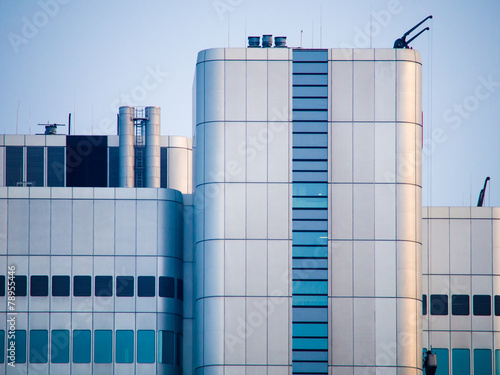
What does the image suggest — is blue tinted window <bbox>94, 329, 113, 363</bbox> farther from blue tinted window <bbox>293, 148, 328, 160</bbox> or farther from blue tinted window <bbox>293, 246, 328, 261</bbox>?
blue tinted window <bbox>293, 148, 328, 160</bbox>

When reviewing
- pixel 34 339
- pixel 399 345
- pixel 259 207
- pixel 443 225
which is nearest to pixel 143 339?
pixel 34 339

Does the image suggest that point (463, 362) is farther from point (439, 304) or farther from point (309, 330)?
point (309, 330)

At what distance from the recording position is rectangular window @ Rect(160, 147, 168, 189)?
85750 millimetres

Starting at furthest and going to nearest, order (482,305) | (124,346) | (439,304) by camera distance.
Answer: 1. (439,304)
2. (482,305)
3. (124,346)

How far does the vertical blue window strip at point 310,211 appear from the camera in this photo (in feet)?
221

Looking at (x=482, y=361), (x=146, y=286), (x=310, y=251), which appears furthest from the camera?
(x=482, y=361)

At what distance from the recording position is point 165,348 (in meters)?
69.4

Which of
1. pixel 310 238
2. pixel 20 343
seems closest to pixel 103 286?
pixel 20 343

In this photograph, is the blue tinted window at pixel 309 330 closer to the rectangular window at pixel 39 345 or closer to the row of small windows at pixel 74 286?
the row of small windows at pixel 74 286

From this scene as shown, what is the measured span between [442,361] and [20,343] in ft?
90.7

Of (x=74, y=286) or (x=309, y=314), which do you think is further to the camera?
(x=74, y=286)

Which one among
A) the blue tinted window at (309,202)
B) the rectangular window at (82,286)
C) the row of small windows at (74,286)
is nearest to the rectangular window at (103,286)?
the row of small windows at (74,286)

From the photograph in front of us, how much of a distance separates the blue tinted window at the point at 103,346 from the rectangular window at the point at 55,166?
1790cm

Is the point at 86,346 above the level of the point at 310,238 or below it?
below
